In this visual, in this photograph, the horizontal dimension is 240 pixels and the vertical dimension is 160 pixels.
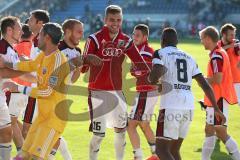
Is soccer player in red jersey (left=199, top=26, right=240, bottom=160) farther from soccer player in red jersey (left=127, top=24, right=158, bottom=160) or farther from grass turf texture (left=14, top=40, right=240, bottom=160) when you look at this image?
soccer player in red jersey (left=127, top=24, right=158, bottom=160)

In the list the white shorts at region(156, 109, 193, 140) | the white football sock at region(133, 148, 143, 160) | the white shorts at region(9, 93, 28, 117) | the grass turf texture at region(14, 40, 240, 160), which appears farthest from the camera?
the grass turf texture at region(14, 40, 240, 160)

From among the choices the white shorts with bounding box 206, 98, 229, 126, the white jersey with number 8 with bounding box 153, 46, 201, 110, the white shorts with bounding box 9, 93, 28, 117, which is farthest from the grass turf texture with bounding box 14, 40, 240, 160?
the white jersey with number 8 with bounding box 153, 46, 201, 110

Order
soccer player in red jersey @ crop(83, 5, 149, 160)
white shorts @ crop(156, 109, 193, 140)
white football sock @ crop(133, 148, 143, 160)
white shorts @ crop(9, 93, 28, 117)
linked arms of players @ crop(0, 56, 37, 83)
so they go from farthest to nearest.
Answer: white shorts @ crop(9, 93, 28, 117) → white football sock @ crop(133, 148, 143, 160) → soccer player in red jersey @ crop(83, 5, 149, 160) → white shorts @ crop(156, 109, 193, 140) → linked arms of players @ crop(0, 56, 37, 83)

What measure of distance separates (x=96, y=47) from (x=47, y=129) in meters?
1.94

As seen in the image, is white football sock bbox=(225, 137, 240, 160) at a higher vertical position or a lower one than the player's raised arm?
lower

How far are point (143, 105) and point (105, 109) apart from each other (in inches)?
44.9

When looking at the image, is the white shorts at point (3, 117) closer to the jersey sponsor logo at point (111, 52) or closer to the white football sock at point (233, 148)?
the jersey sponsor logo at point (111, 52)

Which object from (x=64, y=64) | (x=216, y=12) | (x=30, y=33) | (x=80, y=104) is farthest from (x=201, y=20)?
(x=64, y=64)

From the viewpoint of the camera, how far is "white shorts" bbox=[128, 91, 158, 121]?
923cm

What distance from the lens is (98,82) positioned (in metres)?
8.24

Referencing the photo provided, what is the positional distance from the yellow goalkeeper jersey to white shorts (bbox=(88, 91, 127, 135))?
5.02 feet

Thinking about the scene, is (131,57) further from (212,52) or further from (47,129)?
(47,129)

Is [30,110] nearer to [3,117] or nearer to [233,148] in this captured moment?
[3,117]

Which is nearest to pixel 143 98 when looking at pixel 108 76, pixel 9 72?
pixel 108 76
